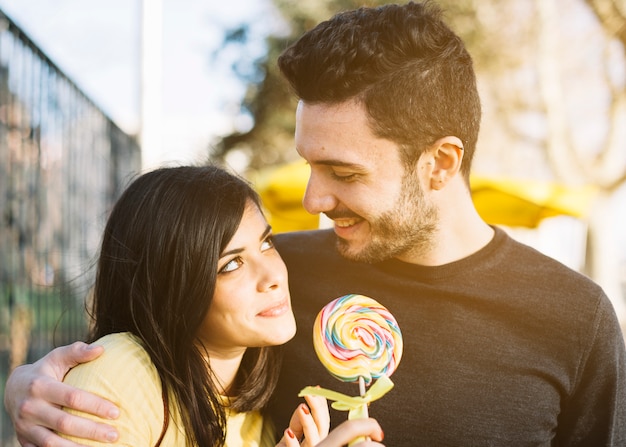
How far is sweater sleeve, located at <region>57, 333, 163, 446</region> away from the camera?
209cm

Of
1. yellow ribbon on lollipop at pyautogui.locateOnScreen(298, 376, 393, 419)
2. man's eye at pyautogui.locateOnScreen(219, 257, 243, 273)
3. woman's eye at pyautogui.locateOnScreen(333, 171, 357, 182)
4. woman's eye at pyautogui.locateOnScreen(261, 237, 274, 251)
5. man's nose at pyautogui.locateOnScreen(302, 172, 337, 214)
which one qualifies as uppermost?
woman's eye at pyautogui.locateOnScreen(333, 171, 357, 182)

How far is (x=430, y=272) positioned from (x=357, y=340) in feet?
1.70

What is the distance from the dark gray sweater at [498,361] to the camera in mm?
2459

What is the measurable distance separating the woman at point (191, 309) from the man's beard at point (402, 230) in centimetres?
36

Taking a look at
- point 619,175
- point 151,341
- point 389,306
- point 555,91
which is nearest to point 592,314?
point 389,306

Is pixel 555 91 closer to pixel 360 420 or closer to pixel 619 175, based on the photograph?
pixel 619 175

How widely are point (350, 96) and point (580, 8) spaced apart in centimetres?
980

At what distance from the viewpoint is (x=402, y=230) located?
2615mm

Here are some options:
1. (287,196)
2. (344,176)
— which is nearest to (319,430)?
(344,176)

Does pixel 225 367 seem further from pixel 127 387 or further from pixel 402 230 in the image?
pixel 402 230

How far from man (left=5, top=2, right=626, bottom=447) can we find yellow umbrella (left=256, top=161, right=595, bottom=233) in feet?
15.0

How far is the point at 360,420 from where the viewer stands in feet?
6.33

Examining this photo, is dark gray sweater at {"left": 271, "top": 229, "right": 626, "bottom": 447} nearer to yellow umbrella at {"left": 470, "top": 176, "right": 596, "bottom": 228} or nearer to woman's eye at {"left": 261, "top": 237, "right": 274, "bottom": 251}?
woman's eye at {"left": 261, "top": 237, "right": 274, "bottom": 251}

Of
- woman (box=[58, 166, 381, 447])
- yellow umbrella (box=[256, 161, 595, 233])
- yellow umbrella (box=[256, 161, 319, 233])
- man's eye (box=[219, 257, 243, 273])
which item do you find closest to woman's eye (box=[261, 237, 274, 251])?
woman (box=[58, 166, 381, 447])
